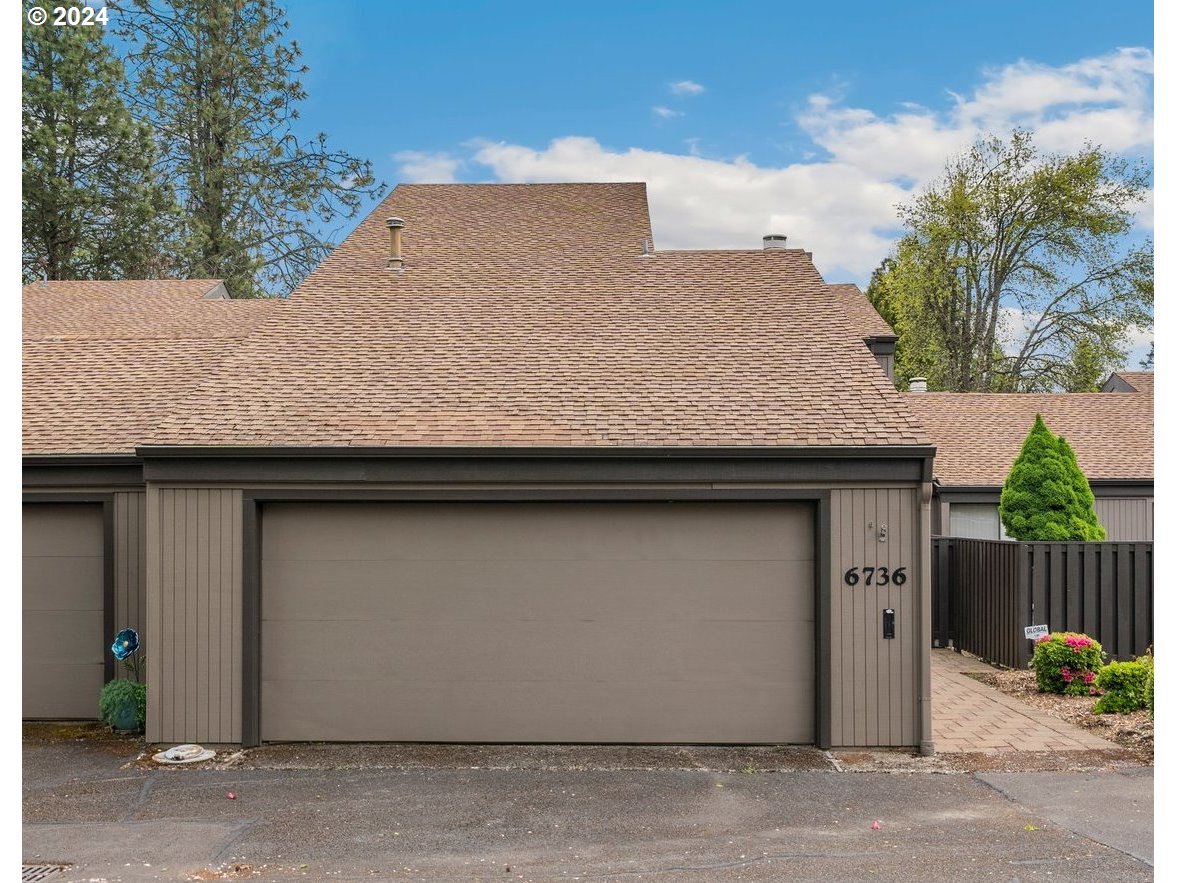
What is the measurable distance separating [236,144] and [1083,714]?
29082 mm

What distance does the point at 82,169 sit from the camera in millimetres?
27078

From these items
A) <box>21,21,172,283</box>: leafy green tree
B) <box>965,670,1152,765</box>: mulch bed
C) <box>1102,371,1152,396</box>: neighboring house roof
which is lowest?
<box>965,670,1152,765</box>: mulch bed

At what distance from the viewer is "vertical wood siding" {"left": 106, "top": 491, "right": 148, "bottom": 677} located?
32.9 ft

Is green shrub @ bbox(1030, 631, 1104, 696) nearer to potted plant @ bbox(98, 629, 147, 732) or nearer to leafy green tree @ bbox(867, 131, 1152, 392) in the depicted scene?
potted plant @ bbox(98, 629, 147, 732)

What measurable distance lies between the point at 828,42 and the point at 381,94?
40.3ft

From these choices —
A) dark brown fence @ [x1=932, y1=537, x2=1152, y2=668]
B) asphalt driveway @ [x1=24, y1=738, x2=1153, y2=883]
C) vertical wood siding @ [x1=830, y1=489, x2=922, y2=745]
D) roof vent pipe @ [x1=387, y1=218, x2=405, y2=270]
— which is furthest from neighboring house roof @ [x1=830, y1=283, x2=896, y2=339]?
asphalt driveway @ [x1=24, y1=738, x2=1153, y2=883]

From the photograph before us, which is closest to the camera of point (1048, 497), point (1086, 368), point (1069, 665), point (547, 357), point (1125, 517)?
point (547, 357)

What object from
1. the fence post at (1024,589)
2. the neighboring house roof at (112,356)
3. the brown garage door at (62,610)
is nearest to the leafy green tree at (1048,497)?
the fence post at (1024,589)

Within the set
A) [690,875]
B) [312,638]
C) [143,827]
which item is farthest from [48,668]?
[690,875]

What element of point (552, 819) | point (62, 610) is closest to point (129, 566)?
point (62, 610)

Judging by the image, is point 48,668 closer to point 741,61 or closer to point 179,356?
point 179,356

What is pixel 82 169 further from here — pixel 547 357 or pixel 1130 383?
pixel 1130 383

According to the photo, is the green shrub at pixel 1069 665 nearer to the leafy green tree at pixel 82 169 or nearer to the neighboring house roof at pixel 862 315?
the neighboring house roof at pixel 862 315

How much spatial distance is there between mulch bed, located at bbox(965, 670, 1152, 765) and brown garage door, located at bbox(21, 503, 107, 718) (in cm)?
991
